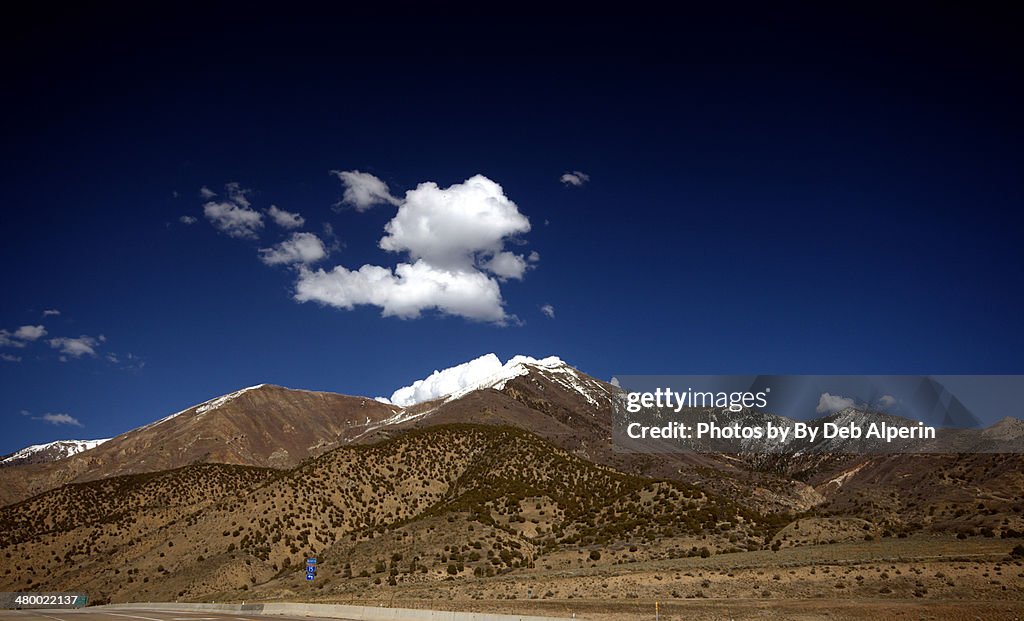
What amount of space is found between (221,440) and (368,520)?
66.7 metres

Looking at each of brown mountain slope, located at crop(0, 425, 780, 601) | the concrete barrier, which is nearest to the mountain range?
brown mountain slope, located at crop(0, 425, 780, 601)

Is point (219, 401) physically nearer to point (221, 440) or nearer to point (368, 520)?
point (221, 440)

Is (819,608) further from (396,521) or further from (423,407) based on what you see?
(423,407)

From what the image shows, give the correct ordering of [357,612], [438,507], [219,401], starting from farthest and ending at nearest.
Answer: [219,401] → [438,507] → [357,612]

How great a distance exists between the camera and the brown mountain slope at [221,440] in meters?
138

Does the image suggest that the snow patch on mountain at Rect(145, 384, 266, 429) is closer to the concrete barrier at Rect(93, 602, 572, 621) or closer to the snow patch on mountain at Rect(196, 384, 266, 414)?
the snow patch on mountain at Rect(196, 384, 266, 414)

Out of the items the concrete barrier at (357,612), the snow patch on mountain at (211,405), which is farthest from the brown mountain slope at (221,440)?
the concrete barrier at (357,612)

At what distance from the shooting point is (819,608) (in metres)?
33.5

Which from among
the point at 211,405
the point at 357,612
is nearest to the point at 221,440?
the point at 211,405

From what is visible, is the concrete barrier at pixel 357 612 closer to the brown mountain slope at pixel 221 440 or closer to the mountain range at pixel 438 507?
the mountain range at pixel 438 507

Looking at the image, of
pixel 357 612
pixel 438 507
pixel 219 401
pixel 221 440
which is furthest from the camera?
pixel 219 401

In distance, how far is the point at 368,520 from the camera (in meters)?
88.5

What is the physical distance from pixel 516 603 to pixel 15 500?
132241 millimetres

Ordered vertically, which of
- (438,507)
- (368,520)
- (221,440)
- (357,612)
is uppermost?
(221,440)
